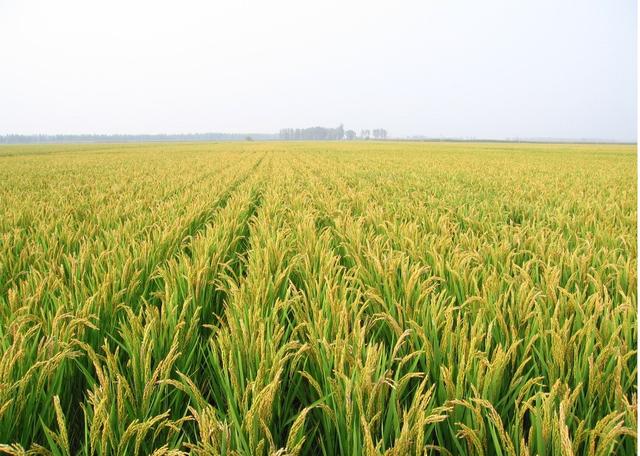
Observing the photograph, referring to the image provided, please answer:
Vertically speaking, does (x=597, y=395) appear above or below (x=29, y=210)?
below

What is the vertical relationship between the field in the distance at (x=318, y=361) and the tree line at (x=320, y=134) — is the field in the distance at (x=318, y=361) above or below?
below

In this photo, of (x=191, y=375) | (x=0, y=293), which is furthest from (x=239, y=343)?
(x=0, y=293)

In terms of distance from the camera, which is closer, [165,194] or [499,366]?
[499,366]

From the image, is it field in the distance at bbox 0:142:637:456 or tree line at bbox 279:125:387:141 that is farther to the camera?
tree line at bbox 279:125:387:141

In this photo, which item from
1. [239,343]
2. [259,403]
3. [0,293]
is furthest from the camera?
[0,293]

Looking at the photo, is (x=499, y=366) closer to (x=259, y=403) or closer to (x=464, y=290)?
(x=259, y=403)

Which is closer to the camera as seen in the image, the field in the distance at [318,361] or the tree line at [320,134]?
the field in the distance at [318,361]

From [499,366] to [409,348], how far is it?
539mm

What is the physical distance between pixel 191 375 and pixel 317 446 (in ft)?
1.89

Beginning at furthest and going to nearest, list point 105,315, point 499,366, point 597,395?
point 105,315
point 597,395
point 499,366

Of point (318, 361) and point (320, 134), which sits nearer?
point (318, 361)

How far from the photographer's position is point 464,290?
7.23ft

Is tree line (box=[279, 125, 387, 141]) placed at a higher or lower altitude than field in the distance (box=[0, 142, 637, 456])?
higher

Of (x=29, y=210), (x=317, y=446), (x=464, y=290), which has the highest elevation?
(x=29, y=210)
